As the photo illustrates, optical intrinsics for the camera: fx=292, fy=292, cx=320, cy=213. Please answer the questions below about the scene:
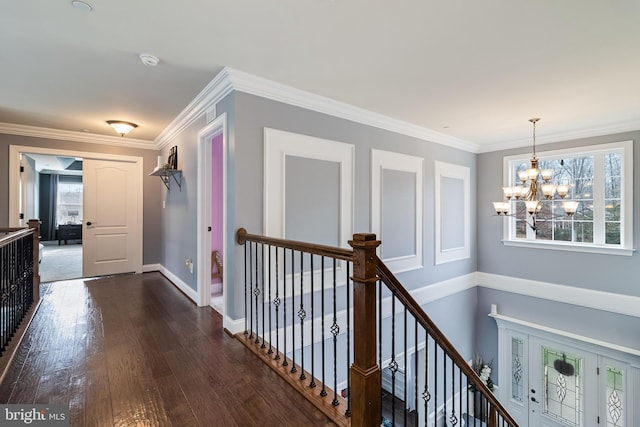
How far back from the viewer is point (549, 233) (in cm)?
480

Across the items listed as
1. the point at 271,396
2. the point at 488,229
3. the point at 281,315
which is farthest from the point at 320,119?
the point at 488,229

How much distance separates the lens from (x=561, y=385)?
4.60 meters

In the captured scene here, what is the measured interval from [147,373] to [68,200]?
1111 cm

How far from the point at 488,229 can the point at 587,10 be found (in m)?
4.18

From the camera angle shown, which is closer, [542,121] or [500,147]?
[542,121]

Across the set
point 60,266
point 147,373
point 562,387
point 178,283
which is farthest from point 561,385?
point 60,266

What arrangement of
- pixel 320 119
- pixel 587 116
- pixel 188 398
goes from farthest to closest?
1. pixel 587 116
2. pixel 320 119
3. pixel 188 398

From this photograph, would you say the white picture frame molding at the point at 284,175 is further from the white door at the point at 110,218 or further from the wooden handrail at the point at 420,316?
the white door at the point at 110,218

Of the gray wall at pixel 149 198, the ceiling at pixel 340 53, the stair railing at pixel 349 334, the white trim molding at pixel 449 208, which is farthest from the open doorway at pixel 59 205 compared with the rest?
the white trim molding at pixel 449 208

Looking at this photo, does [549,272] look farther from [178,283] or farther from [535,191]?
[178,283]

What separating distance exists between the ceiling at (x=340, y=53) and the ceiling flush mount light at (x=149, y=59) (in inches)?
1.9

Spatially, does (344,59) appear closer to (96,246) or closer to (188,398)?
(188,398)

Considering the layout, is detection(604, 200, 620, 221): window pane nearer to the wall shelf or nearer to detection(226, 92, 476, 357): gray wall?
detection(226, 92, 476, 357): gray wall

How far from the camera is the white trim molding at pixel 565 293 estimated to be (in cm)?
400
